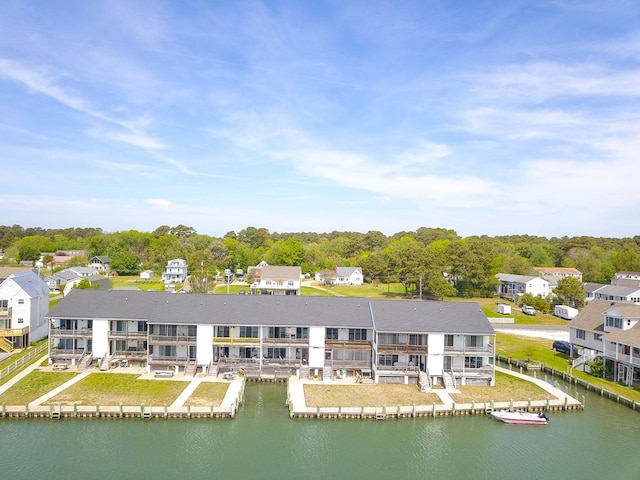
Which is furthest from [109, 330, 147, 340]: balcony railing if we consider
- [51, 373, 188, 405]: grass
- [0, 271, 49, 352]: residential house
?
[0, 271, 49, 352]: residential house

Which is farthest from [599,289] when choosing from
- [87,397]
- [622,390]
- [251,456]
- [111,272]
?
[111,272]

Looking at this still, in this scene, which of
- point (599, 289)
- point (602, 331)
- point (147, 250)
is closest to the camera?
point (602, 331)

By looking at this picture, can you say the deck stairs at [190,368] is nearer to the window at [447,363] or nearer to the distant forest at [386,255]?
the window at [447,363]

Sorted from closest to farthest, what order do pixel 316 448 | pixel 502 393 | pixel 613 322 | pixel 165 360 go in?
pixel 316 448
pixel 502 393
pixel 165 360
pixel 613 322

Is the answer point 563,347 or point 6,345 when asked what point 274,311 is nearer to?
point 6,345

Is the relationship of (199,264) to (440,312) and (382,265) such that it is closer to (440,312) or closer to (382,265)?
(382,265)

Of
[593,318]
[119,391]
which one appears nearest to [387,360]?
[119,391]
